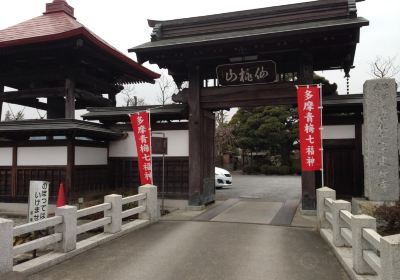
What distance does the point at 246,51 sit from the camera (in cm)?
1202

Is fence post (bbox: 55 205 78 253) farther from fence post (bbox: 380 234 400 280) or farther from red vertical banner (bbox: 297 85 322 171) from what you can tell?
red vertical banner (bbox: 297 85 322 171)

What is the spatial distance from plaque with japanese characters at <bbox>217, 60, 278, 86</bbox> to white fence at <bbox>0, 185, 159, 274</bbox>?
15.0ft

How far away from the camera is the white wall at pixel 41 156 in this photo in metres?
13.4

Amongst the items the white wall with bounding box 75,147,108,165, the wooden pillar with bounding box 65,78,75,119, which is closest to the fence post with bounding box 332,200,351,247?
the white wall with bounding box 75,147,108,165

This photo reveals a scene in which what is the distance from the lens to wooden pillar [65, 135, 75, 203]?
13016 mm

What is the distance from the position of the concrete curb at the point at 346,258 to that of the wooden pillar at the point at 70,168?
8.73 metres

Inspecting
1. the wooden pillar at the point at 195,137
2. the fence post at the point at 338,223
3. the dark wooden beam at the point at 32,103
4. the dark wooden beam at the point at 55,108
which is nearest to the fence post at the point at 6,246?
the fence post at the point at 338,223

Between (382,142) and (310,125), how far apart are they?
2069mm

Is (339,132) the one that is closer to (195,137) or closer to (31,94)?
(195,137)

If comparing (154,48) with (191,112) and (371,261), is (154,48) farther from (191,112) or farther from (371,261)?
(371,261)

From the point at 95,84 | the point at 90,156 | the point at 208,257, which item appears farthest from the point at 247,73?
the point at 95,84

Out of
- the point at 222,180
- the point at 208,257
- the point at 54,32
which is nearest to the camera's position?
the point at 208,257

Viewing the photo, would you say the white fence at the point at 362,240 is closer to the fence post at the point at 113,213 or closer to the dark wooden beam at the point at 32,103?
the fence post at the point at 113,213

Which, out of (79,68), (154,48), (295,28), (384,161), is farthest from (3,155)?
(384,161)
